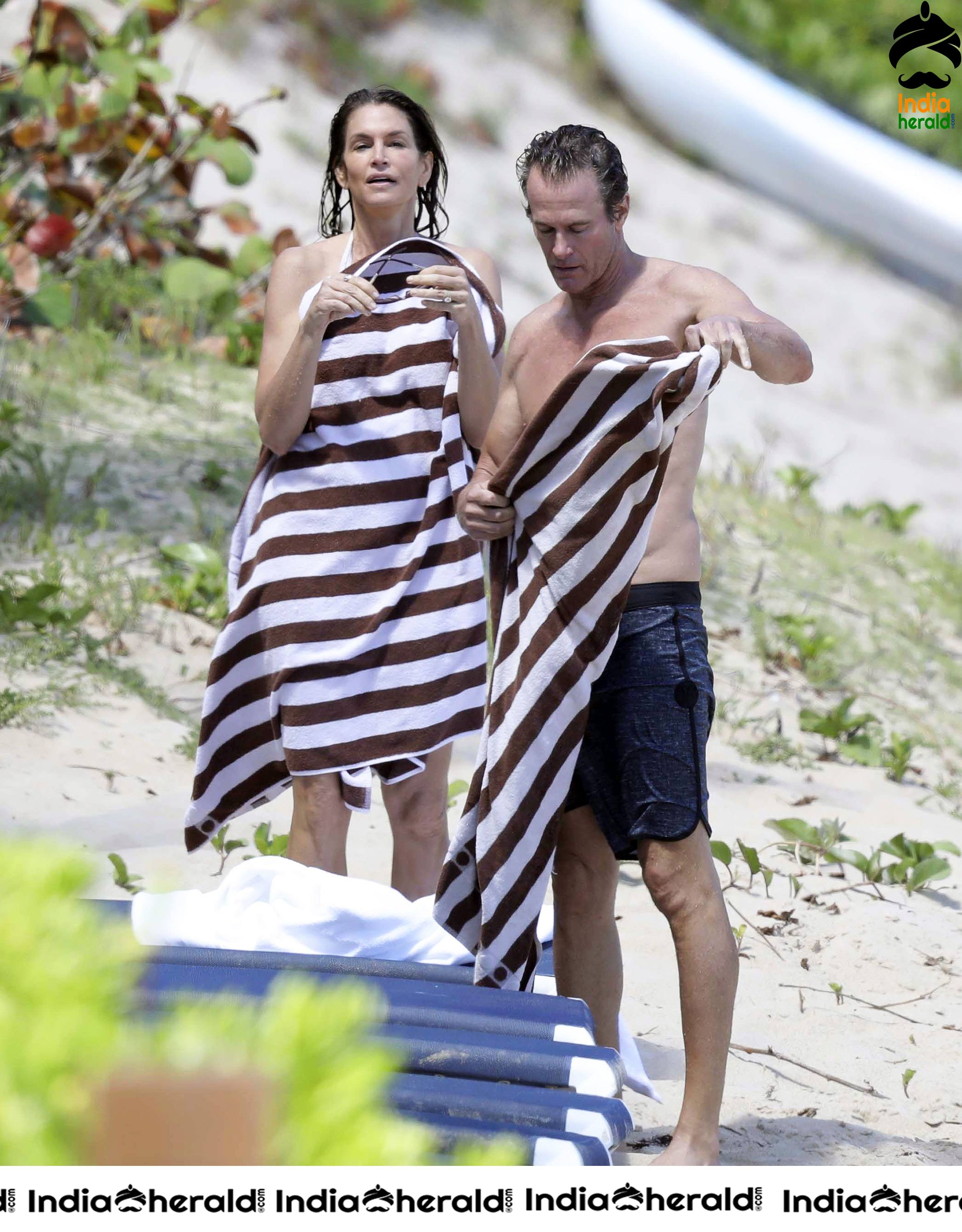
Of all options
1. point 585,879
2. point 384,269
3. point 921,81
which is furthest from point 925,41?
point 585,879

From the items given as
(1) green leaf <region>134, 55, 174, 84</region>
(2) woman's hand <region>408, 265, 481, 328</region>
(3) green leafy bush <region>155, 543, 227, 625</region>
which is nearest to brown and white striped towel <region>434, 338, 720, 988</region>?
(2) woman's hand <region>408, 265, 481, 328</region>

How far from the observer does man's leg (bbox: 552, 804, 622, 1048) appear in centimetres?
246

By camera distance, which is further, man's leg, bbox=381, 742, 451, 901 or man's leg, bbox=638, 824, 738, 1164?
man's leg, bbox=381, 742, 451, 901

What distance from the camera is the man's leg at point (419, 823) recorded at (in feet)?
9.87

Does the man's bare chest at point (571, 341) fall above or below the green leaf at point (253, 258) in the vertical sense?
below

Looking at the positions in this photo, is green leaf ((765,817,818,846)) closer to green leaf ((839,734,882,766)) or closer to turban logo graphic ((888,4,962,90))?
green leaf ((839,734,882,766))

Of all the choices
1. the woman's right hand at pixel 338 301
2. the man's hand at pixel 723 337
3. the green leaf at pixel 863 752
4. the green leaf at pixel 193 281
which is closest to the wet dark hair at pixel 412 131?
the woman's right hand at pixel 338 301

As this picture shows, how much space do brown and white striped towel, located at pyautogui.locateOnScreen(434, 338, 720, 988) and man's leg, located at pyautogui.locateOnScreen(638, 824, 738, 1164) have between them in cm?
20

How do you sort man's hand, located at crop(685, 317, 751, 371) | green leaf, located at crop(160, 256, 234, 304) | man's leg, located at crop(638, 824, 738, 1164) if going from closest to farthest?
man's hand, located at crop(685, 317, 751, 371) < man's leg, located at crop(638, 824, 738, 1164) < green leaf, located at crop(160, 256, 234, 304)

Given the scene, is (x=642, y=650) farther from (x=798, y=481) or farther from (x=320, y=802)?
(x=798, y=481)

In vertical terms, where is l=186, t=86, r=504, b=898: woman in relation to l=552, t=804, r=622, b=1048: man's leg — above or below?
above

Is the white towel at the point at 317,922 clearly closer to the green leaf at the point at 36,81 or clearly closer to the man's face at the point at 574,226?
the man's face at the point at 574,226
